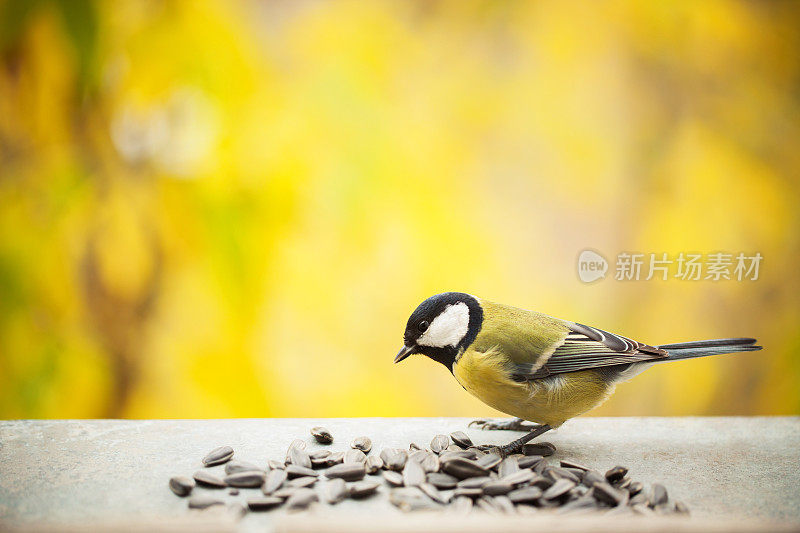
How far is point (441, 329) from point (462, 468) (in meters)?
0.41

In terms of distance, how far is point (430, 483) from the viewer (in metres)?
1.57

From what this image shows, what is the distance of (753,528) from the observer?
1.01m

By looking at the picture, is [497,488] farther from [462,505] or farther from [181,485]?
[181,485]

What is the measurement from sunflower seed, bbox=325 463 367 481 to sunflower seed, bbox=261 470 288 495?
11cm

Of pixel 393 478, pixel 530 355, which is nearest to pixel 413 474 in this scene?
pixel 393 478

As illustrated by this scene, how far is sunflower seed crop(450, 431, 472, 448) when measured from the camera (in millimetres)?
1834

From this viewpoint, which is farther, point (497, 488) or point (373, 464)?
point (373, 464)

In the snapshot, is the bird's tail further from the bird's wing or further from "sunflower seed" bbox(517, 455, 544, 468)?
"sunflower seed" bbox(517, 455, 544, 468)

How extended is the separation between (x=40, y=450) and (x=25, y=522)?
46cm

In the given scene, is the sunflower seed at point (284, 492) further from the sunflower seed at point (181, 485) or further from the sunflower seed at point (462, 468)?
the sunflower seed at point (462, 468)

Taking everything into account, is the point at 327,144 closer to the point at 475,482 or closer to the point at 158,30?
the point at 158,30

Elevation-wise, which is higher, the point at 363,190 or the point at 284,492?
the point at 363,190

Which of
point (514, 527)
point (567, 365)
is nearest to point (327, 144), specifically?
point (567, 365)

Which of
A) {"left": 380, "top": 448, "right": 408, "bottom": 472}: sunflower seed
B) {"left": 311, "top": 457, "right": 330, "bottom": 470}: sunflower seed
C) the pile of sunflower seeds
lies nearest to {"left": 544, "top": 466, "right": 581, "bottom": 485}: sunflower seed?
the pile of sunflower seeds
